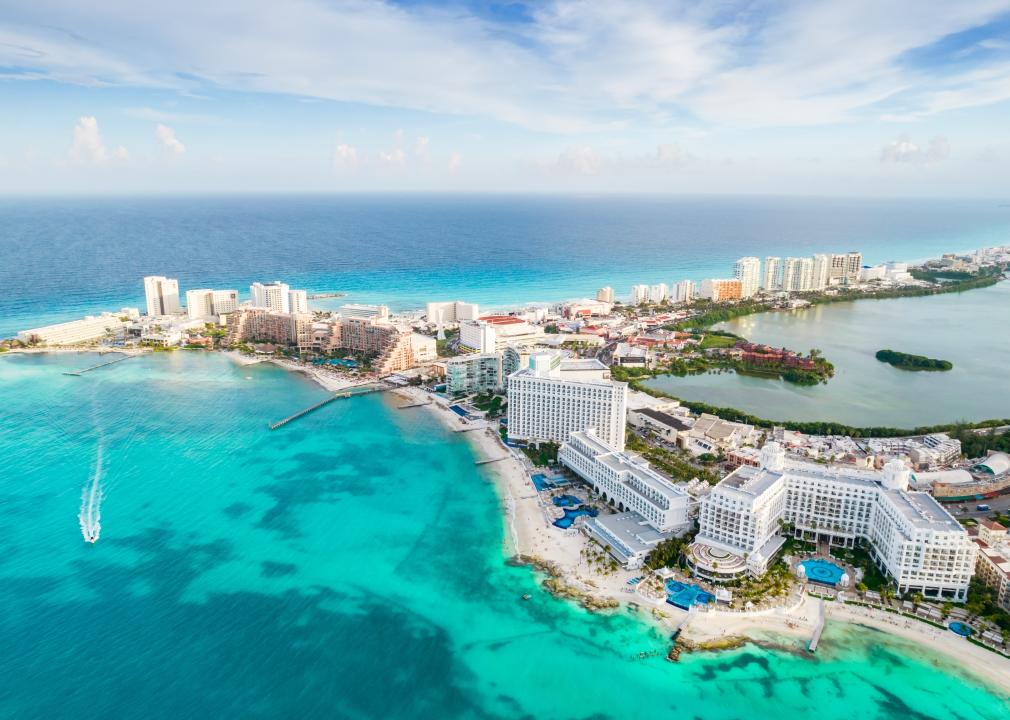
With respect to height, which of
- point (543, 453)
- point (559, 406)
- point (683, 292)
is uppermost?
point (683, 292)

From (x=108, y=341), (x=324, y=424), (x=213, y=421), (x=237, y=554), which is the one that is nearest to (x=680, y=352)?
(x=324, y=424)

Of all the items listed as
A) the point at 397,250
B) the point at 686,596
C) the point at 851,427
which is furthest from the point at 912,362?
the point at 397,250

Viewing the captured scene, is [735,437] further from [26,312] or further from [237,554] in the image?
[26,312]

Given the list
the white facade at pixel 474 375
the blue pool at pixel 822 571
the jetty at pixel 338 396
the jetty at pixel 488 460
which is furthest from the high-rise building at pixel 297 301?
the blue pool at pixel 822 571

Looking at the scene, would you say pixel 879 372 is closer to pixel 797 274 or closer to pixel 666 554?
pixel 666 554

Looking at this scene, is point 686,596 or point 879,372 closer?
point 686,596

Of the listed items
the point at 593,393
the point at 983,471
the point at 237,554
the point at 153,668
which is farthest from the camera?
the point at 593,393

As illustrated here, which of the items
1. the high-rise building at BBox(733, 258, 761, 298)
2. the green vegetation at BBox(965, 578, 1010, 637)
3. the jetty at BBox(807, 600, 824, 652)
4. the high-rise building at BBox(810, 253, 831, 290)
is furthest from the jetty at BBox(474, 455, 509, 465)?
the high-rise building at BBox(810, 253, 831, 290)
